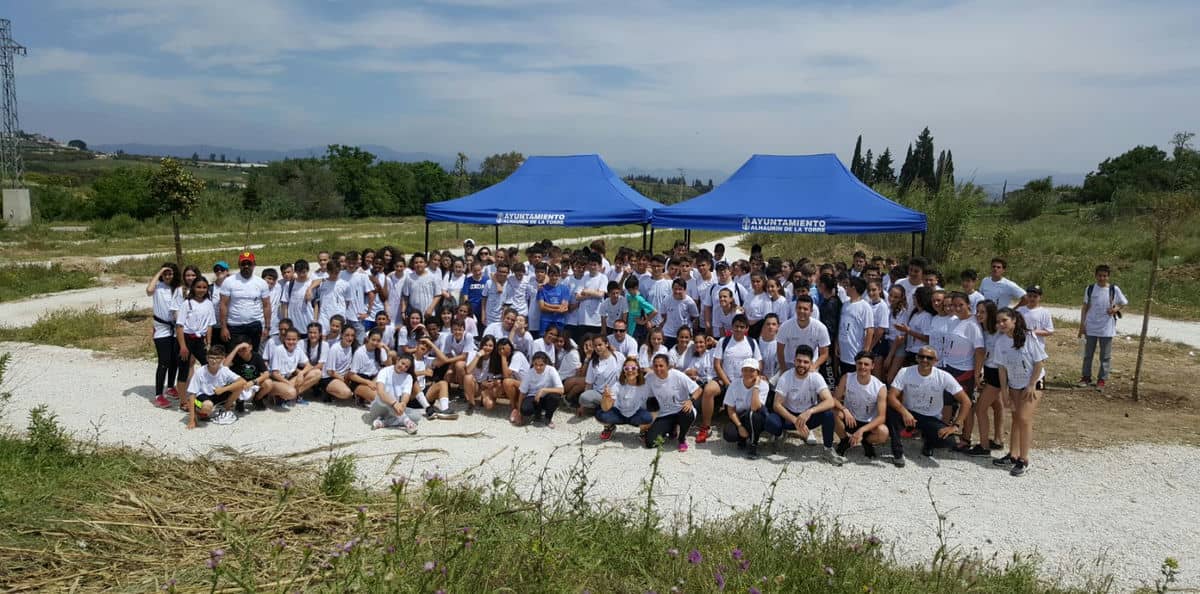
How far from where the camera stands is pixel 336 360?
8.79 metres

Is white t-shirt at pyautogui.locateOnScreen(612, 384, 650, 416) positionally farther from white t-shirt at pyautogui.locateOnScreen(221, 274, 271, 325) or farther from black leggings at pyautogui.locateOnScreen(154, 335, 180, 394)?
black leggings at pyautogui.locateOnScreen(154, 335, 180, 394)

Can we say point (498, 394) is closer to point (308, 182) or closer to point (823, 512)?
point (823, 512)

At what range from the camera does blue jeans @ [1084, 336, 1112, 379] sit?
9.90 m

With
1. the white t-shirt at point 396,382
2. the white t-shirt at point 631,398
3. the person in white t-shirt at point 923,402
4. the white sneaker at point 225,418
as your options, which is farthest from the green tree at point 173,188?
the person in white t-shirt at point 923,402

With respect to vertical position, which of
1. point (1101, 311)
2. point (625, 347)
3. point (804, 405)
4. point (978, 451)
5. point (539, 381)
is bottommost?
point (978, 451)

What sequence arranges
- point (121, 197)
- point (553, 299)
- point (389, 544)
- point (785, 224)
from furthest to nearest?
point (121, 197), point (785, 224), point (553, 299), point (389, 544)

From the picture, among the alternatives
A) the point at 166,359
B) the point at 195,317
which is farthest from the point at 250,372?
the point at 166,359

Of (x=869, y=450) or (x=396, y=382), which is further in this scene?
(x=396, y=382)

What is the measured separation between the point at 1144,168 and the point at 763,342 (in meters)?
48.0

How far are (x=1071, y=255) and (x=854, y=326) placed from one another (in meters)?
17.8

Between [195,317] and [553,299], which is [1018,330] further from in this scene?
[195,317]

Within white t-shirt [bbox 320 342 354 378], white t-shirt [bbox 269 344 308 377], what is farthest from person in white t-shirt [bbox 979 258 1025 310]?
white t-shirt [bbox 269 344 308 377]

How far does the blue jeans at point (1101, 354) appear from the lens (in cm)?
990

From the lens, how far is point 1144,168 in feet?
146
